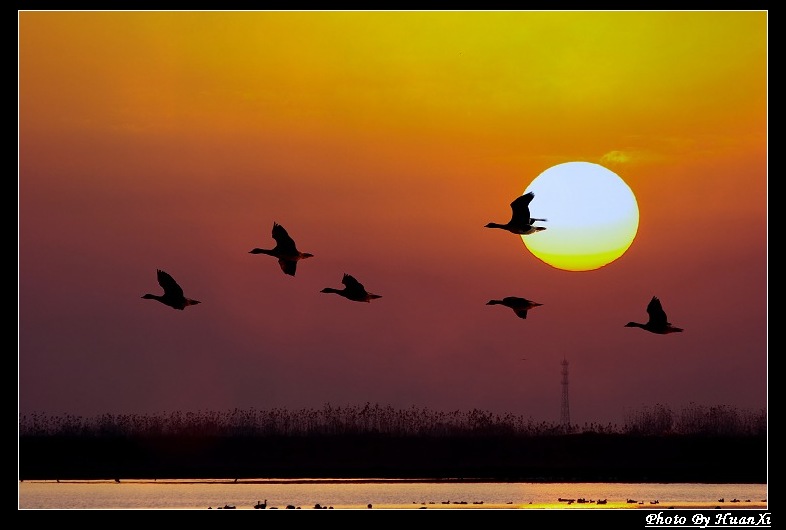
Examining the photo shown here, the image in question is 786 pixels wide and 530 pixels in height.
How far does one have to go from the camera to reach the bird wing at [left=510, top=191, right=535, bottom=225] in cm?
3112

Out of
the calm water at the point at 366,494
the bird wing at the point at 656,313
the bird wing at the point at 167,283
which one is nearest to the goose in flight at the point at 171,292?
the bird wing at the point at 167,283

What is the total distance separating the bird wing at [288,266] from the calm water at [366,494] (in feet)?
46.4

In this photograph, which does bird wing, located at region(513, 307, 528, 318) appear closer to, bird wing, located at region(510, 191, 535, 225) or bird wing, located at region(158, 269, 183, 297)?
bird wing, located at region(510, 191, 535, 225)

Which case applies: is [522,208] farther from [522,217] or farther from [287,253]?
[287,253]

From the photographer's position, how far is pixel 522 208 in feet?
103

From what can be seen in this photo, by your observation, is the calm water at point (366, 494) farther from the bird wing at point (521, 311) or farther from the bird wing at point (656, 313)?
the bird wing at point (656, 313)

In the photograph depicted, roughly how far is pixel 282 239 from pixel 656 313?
8.90 meters

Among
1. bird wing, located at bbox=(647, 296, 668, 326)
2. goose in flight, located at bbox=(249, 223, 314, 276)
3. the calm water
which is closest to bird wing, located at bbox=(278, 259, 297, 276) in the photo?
goose in flight, located at bbox=(249, 223, 314, 276)

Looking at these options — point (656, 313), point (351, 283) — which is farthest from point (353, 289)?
point (656, 313)

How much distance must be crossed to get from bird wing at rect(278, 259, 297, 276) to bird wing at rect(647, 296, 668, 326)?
27.4 ft

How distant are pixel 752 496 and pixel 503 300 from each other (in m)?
25.4

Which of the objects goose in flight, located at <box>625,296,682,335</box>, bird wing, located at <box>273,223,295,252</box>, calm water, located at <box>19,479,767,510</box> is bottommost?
calm water, located at <box>19,479,767,510</box>

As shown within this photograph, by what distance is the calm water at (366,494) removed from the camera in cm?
4838
